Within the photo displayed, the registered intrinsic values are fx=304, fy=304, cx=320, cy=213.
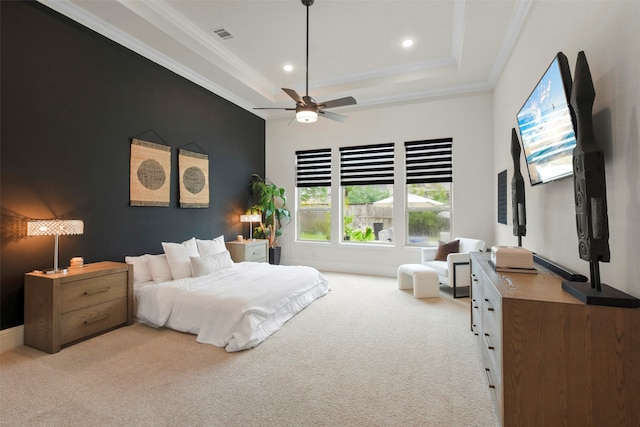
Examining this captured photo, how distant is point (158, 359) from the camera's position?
2678mm

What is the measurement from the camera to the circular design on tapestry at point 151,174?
4.13m

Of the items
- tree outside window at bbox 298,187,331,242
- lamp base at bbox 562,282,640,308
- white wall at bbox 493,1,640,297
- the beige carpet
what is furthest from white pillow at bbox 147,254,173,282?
white wall at bbox 493,1,640,297

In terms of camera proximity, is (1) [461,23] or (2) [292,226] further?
(2) [292,226]

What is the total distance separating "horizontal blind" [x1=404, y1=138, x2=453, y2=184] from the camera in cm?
559

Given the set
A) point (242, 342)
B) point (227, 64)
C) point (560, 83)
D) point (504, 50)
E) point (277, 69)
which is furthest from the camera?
point (277, 69)

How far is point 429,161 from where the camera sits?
225 inches

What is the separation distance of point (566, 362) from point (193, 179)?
4937 millimetres

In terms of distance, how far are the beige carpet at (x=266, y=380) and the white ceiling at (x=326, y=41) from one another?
3.47 m

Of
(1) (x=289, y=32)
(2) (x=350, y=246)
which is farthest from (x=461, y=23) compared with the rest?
(2) (x=350, y=246)

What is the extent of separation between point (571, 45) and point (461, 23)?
6.05 feet

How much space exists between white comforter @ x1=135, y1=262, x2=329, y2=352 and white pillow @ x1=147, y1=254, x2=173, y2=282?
0.79 feet

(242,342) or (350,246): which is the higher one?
(350,246)

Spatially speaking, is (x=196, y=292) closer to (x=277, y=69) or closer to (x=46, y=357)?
(x=46, y=357)

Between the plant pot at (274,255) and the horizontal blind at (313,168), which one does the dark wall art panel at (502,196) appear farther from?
the plant pot at (274,255)
